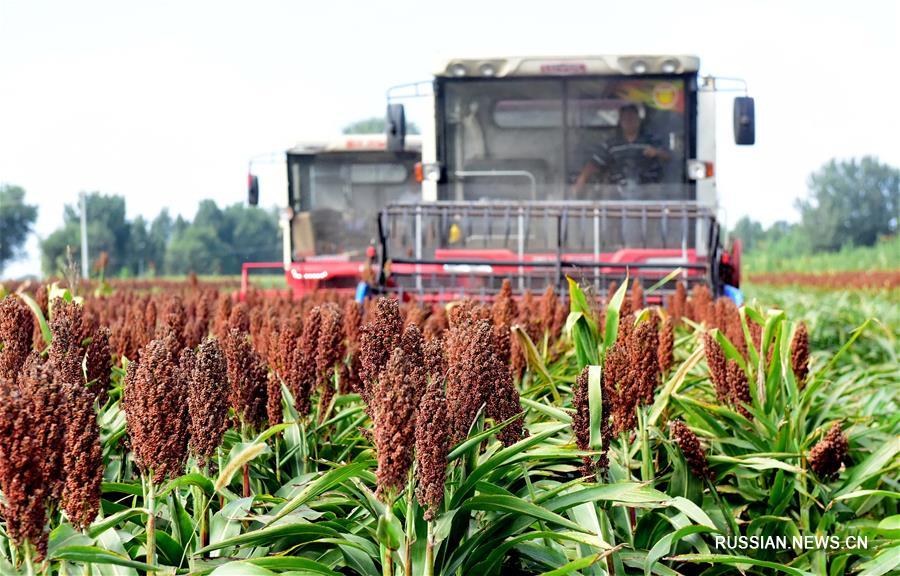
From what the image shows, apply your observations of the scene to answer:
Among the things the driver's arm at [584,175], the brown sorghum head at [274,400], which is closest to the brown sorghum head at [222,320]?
the brown sorghum head at [274,400]

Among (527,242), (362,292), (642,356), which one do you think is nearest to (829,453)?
(642,356)

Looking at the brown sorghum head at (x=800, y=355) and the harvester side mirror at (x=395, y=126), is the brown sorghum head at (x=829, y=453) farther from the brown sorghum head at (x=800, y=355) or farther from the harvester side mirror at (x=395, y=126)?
the harvester side mirror at (x=395, y=126)

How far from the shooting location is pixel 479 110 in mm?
9867

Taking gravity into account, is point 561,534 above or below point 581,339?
below

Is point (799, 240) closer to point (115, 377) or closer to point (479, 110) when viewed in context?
point (479, 110)

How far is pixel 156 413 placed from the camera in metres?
1.86

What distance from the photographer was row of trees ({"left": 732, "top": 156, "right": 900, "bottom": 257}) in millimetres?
97500

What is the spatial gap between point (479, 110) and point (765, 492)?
7.06 m

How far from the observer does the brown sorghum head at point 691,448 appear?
9.88ft

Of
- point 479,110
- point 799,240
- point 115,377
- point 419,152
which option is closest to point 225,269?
point 799,240

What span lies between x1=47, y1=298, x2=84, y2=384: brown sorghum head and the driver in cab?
752cm

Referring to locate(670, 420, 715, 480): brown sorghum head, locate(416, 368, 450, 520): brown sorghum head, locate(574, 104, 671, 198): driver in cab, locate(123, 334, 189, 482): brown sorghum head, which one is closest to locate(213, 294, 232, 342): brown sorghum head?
locate(670, 420, 715, 480): brown sorghum head

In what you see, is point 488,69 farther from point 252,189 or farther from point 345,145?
point 345,145

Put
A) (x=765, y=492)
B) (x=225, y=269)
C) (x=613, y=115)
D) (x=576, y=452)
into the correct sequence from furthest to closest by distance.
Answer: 1. (x=225, y=269)
2. (x=613, y=115)
3. (x=765, y=492)
4. (x=576, y=452)
